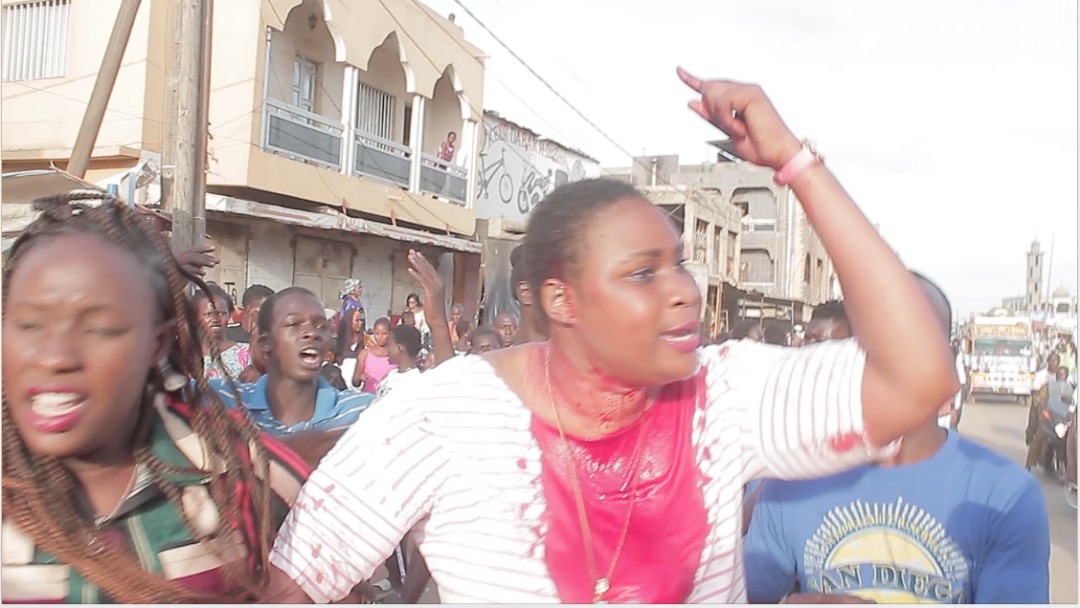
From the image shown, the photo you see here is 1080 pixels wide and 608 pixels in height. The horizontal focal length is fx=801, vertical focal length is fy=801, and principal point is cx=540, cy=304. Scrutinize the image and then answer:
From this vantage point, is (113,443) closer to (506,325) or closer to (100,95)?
(506,325)

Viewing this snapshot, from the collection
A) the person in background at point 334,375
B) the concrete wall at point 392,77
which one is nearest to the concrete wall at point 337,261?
the concrete wall at point 392,77

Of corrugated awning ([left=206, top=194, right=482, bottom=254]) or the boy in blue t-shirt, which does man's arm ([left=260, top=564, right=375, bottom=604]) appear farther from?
corrugated awning ([left=206, top=194, right=482, bottom=254])

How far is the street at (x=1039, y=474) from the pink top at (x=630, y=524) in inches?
33.4

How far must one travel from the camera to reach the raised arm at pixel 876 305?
1116 mm

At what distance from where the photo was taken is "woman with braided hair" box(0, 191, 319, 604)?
1.18 meters

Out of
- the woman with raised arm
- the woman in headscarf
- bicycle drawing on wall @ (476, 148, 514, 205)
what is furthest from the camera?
bicycle drawing on wall @ (476, 148, 514, 205)

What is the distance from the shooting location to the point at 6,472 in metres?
1.20

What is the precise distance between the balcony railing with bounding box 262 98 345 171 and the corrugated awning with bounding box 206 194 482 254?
0.78 meters

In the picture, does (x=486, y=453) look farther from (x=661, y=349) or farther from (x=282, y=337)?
(x=282, y=337)

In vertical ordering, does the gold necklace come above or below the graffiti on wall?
below

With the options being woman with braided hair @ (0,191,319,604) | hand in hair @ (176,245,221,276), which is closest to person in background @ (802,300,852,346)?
hand in hair @ (176,245,221,276)

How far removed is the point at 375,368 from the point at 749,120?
4.30 m

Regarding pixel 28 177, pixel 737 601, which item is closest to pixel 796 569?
pixel 737 601

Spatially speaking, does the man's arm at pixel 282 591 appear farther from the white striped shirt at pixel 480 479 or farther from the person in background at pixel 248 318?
the person in background at pixel 248 318
